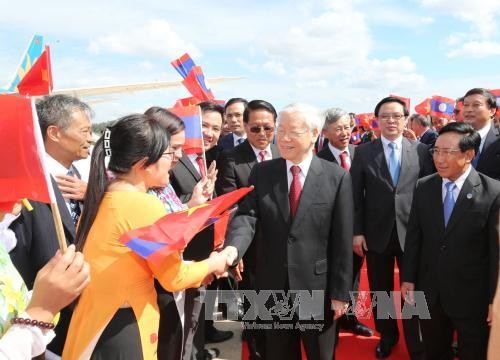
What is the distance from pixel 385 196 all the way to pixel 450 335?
1.09 m

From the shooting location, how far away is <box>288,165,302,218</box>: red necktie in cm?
244

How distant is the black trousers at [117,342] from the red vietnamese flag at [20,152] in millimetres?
626

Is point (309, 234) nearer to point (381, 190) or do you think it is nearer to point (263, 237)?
point (263, 237)

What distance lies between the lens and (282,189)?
2.47m

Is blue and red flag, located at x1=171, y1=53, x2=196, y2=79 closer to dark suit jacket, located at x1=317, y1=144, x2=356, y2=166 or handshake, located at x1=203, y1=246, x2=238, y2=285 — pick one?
dark suit jacket, located at x1=317, y1=144, x2=356, y2=166

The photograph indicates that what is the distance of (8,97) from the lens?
120cm

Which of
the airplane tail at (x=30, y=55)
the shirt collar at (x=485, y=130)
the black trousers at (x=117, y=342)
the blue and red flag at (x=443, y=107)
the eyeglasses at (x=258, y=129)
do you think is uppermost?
the airplane tail at (x=30, y=55)

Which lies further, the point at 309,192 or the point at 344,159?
the point at 344,159

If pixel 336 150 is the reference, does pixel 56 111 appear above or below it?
above

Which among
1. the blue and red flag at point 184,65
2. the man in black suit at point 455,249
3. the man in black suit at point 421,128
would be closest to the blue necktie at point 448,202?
the man in black suit at point 455,249

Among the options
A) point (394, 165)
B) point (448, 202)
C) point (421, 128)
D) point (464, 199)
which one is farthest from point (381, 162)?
point (421, 128)

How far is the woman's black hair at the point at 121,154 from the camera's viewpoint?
1634 millimetres

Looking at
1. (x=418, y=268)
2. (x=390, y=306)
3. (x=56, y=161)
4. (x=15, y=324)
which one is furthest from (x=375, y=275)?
(x=15, y=324)

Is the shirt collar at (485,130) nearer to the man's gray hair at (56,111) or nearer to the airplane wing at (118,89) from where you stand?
the man's gray hair at (56,111)
